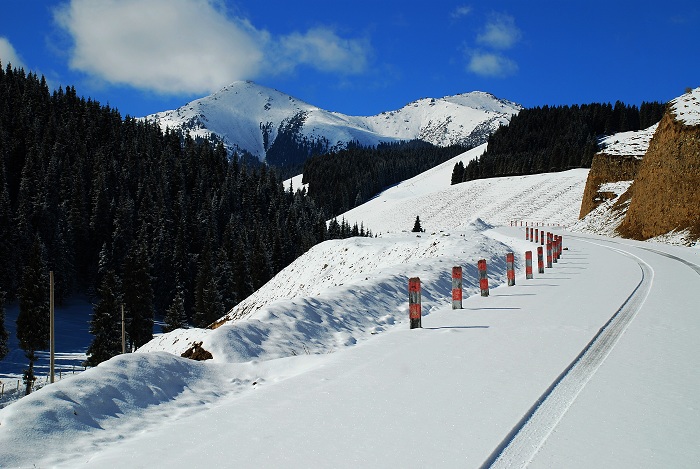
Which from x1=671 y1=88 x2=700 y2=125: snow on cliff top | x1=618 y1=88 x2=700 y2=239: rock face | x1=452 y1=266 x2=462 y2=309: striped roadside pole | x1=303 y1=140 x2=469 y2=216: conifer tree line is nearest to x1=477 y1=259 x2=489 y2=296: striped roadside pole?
x1=452 y1=266 x2=462 y2=309: striped roadside pole

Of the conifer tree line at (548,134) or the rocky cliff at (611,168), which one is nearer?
the rocky cliff at (611,168)

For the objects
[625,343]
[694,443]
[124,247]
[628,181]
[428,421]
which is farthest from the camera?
[124,247]

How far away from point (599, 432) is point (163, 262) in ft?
248

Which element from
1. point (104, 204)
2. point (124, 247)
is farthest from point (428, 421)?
point (104, 204)

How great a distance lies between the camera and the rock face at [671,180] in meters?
30.3

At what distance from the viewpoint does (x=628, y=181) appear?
53.2 metres

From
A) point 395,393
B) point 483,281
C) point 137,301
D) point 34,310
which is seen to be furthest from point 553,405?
point 34,310

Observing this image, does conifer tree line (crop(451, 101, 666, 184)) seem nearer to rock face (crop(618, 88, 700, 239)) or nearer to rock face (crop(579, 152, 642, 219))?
rock face (crop(579, 152, 642, 219))

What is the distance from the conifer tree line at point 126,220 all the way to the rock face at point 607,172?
4047 centimetres

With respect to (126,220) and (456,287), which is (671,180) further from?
(126,220)

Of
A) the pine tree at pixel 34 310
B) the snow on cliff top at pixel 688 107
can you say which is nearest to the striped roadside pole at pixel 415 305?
the snow on cliff top at pixel 688 107

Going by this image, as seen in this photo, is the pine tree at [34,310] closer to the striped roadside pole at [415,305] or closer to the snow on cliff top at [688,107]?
the striped roadside pole at [415,305]

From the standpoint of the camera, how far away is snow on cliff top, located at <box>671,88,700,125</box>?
32531 mm

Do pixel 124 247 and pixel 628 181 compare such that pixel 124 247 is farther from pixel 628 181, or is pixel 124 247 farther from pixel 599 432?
pixel 599 432
